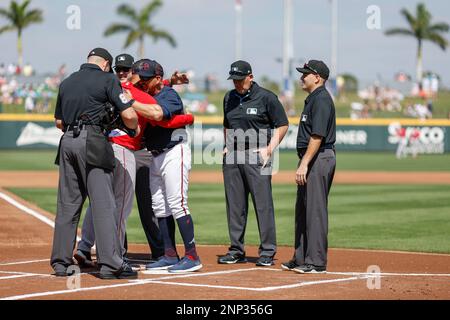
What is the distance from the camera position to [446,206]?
17.9 meters

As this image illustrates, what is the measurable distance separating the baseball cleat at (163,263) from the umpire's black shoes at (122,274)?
75 cm

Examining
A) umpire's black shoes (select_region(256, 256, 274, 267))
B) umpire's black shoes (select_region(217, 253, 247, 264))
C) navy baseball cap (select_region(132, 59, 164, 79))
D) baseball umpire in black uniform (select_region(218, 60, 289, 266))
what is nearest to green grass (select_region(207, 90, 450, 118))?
baseball umpire in black uniform (select_region(218, 60, 289, 266))

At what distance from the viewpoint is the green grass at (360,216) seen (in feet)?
41.9

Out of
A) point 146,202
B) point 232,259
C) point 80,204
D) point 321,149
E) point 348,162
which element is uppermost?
point 321,149

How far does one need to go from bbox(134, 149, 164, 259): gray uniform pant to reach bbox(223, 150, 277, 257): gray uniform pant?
32.1 inches

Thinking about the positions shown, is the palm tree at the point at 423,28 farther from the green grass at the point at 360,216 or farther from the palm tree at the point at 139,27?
the green grass at the point at 360,216

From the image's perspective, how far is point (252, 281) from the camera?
8539mm

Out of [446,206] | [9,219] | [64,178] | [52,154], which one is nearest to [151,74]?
[64,178]

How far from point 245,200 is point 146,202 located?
3.63 feet

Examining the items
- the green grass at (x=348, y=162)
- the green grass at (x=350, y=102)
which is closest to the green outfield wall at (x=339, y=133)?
the green grass at (x=348, y=162)

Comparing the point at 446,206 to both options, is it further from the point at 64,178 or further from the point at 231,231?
the point at 64,178

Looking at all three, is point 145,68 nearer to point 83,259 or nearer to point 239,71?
point 239,71

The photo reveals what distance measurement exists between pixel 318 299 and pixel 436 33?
207 ft

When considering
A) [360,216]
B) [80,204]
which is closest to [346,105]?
[360,216]
